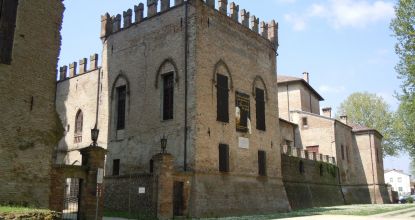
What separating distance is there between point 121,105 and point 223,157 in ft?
22.6

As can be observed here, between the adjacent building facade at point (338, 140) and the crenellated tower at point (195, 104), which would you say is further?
the adjacent building facade at point (338, 140)

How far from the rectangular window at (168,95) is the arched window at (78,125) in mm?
8257

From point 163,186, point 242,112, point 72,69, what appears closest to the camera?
point 163,186

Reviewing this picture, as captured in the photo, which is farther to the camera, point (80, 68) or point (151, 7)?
point (80, 68)

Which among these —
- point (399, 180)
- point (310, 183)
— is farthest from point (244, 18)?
point (399, 180)

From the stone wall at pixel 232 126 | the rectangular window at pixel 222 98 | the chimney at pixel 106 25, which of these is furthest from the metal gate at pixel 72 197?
the chimney at pixel 106 25

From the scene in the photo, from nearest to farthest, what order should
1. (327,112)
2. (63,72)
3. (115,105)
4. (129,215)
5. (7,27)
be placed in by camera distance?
(7,27) → (129,215) → (115,105) → (63,72) → (327,112)

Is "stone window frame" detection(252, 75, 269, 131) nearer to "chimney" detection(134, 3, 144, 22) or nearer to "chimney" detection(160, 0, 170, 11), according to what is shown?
"chimney" detection(160, 0, 170, 11)

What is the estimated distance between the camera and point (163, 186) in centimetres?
1709

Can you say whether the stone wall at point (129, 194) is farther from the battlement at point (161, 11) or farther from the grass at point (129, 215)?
the battlement at point (161, 11)

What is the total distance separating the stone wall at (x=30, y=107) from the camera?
42.9 feet

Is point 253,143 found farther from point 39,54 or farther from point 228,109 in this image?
point 39,54

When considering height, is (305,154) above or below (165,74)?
below

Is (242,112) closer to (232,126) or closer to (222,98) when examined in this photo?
(232,126)
